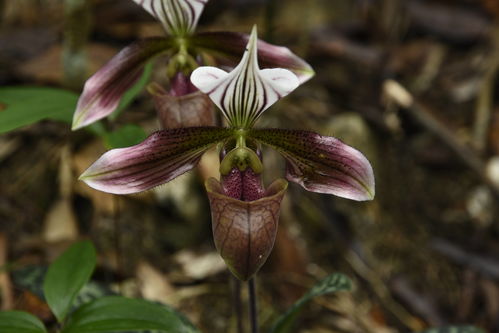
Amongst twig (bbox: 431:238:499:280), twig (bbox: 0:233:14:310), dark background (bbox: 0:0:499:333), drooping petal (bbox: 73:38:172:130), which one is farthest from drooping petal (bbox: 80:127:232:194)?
twig (bbox: 431:238:499:280)

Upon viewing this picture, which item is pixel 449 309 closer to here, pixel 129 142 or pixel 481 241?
pixel 481 241

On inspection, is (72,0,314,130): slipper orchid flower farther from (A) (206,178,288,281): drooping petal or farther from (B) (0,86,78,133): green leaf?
(A) (206,178,288,281): drooping petal

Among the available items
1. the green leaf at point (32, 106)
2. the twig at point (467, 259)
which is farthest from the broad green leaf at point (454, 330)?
the green leaf at point (32, 106)

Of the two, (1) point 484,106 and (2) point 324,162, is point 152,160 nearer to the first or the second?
(2) point 324,162

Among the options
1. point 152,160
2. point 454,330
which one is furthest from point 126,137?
point 454,330

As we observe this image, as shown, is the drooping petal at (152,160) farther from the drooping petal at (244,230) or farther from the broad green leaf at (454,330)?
the broad green leaf at (454,330)

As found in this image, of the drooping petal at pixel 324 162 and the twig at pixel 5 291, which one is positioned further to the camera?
the twig at pixel 5 291
